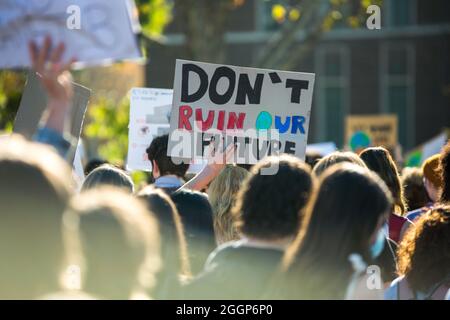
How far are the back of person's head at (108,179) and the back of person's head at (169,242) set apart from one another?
0.93 meters

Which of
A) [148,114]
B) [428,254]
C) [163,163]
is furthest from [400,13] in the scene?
[428,254]

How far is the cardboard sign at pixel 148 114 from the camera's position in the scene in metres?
6.93

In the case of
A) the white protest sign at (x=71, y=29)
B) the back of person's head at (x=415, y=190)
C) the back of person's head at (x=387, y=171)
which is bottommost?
the back of person's head at (x=415, y=190)

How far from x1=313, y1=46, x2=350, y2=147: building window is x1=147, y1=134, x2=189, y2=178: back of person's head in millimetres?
31355

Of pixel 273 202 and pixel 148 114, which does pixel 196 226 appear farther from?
pixel 148 114

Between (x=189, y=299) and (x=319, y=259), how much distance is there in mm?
521

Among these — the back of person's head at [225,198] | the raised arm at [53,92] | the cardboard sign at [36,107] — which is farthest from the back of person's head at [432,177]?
the raised arm at [53,92]

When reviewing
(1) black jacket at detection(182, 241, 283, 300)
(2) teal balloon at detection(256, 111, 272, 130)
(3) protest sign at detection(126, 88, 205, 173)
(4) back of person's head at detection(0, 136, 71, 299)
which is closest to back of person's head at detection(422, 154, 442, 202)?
(2) teal balloon at detection(256, 111, 272, 130)

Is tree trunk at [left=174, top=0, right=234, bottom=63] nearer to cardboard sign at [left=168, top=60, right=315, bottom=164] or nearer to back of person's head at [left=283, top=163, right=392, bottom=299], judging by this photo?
cardboard sign at [left=168, top=60, right=315, bottom=164]

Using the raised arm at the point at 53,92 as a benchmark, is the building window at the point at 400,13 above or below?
above

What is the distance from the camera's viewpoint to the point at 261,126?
5641 mm

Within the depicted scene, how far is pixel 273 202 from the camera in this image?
3.49 m

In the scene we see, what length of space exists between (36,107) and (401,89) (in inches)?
1297

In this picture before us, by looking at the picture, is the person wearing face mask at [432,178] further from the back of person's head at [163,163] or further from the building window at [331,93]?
the building window at [331,93]
